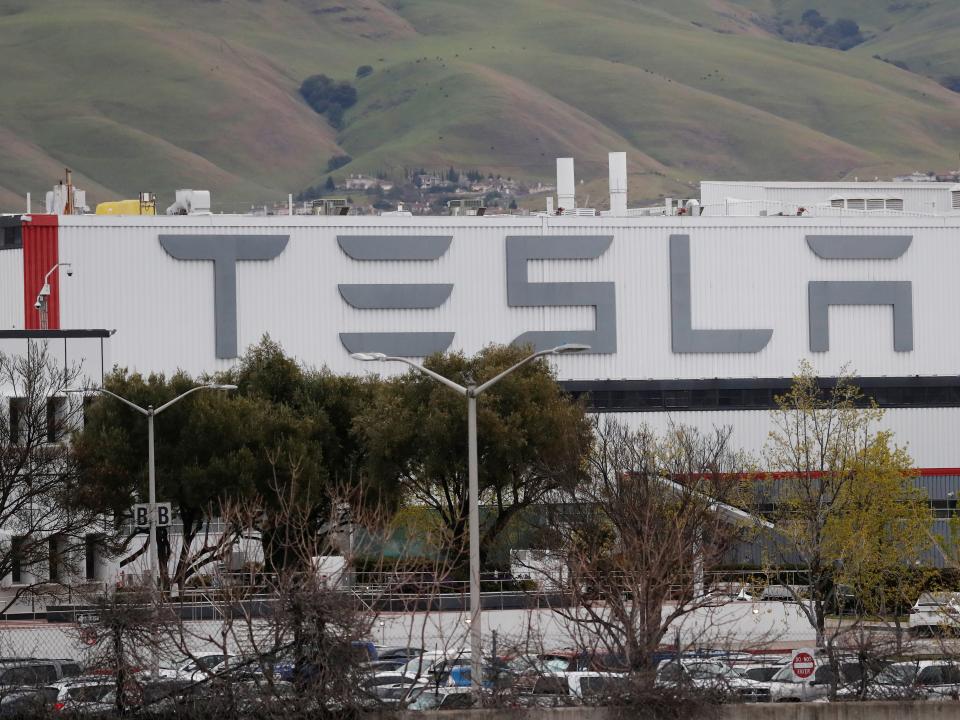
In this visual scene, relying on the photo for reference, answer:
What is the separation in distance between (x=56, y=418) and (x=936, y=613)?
29016 mm

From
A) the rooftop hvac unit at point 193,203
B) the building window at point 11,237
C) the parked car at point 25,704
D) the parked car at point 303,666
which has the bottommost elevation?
the parked car at point 25,704

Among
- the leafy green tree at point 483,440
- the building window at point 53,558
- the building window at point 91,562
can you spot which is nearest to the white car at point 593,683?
the building window at point 53,558

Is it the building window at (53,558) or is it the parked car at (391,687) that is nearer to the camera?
the parked car at (391,687)

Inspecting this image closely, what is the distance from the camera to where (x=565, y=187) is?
309ft

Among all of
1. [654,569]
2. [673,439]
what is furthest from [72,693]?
[673,439]

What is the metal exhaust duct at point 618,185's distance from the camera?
298 ft

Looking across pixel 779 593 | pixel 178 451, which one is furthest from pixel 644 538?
pixel 178 451

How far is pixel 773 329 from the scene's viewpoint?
8750 cm

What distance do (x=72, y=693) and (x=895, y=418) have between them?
6062 centimetres

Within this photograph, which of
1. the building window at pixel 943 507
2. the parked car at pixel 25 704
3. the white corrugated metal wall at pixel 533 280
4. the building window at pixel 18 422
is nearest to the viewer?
the parked car at pixel 25 704

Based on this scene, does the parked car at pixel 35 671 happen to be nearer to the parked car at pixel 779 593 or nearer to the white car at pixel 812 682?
the white car at pixel 812 682

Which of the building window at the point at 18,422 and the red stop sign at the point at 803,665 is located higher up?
the building window at the point at 18,422

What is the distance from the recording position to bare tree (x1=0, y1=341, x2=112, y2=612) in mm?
44906

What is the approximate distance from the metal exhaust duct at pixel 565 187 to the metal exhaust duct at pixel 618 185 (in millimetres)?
2151
